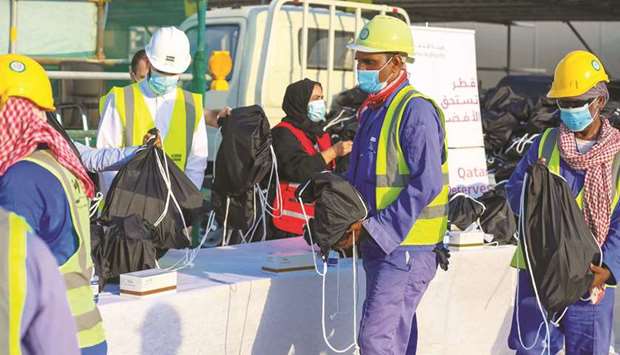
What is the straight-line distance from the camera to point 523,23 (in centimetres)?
3209

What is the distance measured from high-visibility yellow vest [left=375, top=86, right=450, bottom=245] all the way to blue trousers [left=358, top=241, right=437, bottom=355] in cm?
8

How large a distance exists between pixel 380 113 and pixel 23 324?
9.16 ft

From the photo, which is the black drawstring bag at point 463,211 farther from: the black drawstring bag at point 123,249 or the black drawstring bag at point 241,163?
the black drawstring bag at point 123,249

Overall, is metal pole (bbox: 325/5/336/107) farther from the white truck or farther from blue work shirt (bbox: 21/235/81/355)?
blue work shirt (bbox: 21/235/81/355)

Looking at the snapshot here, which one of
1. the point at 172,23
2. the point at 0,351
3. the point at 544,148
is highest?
the point at 172,23

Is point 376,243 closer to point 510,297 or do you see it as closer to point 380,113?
point 380,113

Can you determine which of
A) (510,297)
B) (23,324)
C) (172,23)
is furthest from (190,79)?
(23,324)

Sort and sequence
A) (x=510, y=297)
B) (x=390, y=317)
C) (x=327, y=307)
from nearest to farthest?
(x=390, y=317)
(x=327, y=307)
(x=510, y=297)

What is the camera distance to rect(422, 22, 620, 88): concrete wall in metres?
29.4

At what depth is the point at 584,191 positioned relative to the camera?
16.2 feet

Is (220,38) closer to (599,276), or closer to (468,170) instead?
(468,170)

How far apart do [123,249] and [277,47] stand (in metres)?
5.11

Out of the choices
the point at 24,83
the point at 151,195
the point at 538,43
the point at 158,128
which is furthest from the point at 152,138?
the point at 538,43

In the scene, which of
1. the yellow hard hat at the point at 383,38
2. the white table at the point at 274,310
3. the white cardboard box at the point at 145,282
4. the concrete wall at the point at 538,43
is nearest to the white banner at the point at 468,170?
the white table at the point at 274,310
